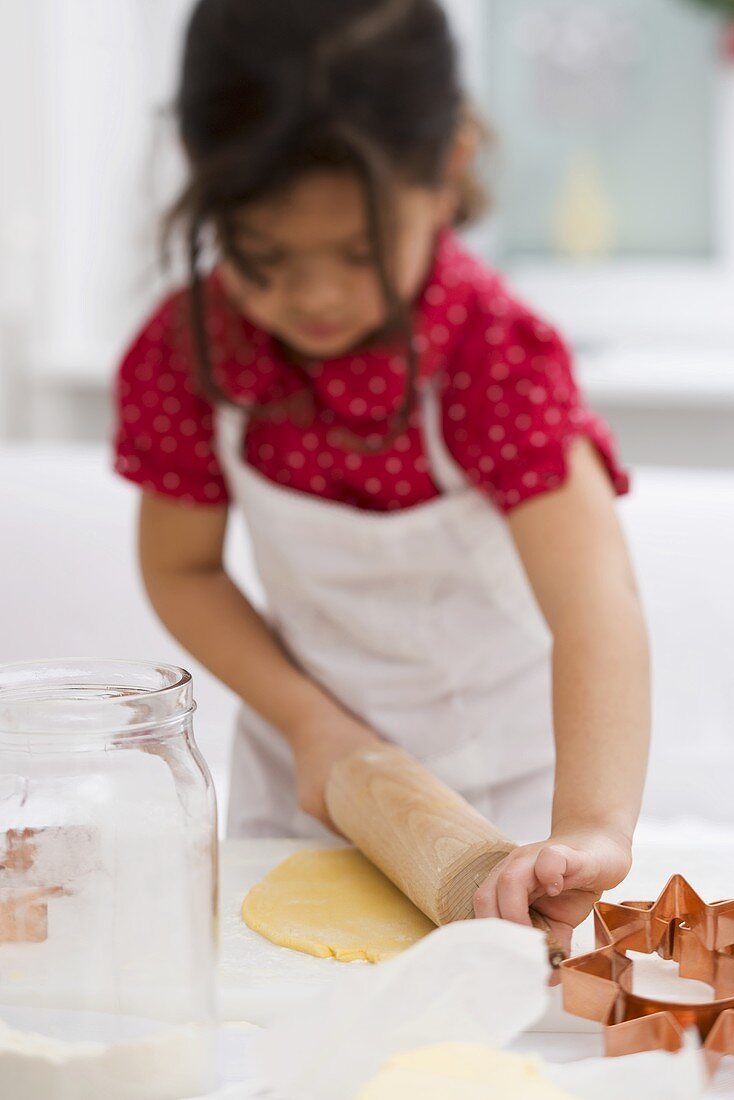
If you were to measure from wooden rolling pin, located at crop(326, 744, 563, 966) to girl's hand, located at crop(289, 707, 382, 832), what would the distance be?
3cm

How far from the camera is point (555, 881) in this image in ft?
1.49

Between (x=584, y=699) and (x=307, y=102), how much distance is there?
1.07ft

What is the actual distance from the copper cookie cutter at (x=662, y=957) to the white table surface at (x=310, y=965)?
11 mm

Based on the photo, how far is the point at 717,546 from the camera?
1251 millimetres

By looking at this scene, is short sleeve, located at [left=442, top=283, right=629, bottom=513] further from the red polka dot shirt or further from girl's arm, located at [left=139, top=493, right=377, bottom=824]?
girl's arm, located at [left=139, top=493, right=377, bottom=824]

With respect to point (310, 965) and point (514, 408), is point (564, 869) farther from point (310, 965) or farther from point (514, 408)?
point (514, 408)

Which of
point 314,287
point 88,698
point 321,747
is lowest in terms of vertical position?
point 321,747

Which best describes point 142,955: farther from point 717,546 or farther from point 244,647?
point 717,546

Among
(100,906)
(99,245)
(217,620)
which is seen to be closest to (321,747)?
(217,620)

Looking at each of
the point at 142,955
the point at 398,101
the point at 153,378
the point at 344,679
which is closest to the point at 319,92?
the point at 398,101

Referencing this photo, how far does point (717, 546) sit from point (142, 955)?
969 millimetres

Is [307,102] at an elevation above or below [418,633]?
above

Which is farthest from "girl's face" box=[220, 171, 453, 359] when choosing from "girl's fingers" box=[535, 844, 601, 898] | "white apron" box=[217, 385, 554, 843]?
"girl's fingers" box=[535, 844, 601, 898]

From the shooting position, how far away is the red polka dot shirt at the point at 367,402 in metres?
0.78
